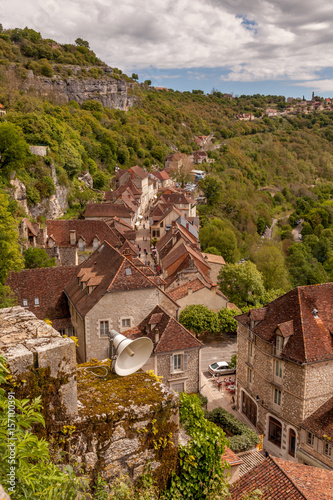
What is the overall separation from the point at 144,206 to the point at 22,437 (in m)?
76.4

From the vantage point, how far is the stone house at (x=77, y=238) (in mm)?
41594

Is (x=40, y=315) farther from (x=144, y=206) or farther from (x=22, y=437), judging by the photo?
(x=144, y=206)

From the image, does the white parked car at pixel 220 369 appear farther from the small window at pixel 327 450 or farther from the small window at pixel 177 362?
the small window at pixel 327 450

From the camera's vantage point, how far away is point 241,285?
4181 cm

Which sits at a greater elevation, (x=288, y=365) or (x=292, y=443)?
(x=288, y=365)

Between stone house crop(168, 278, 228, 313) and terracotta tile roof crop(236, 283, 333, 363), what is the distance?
39.2 ft

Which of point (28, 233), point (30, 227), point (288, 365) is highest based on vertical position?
point (30, 227)

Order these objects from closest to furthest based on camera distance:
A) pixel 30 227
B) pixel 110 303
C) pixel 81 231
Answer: pixel 110 303 < pixel 30 227 < pixel 81 231

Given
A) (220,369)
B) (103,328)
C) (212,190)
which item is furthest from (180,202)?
(103,328)

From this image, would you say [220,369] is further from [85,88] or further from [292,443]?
[85,88]

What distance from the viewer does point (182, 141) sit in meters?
135

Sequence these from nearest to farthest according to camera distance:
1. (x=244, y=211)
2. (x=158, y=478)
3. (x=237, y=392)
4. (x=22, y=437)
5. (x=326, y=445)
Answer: (x=22, y=437) < (x=158, y=478) < (x=326, y=445) < (x=237, y=392) < (x=244, y=211)

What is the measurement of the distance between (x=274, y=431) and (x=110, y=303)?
1228 centimetres

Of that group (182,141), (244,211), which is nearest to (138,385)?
(244,211)
